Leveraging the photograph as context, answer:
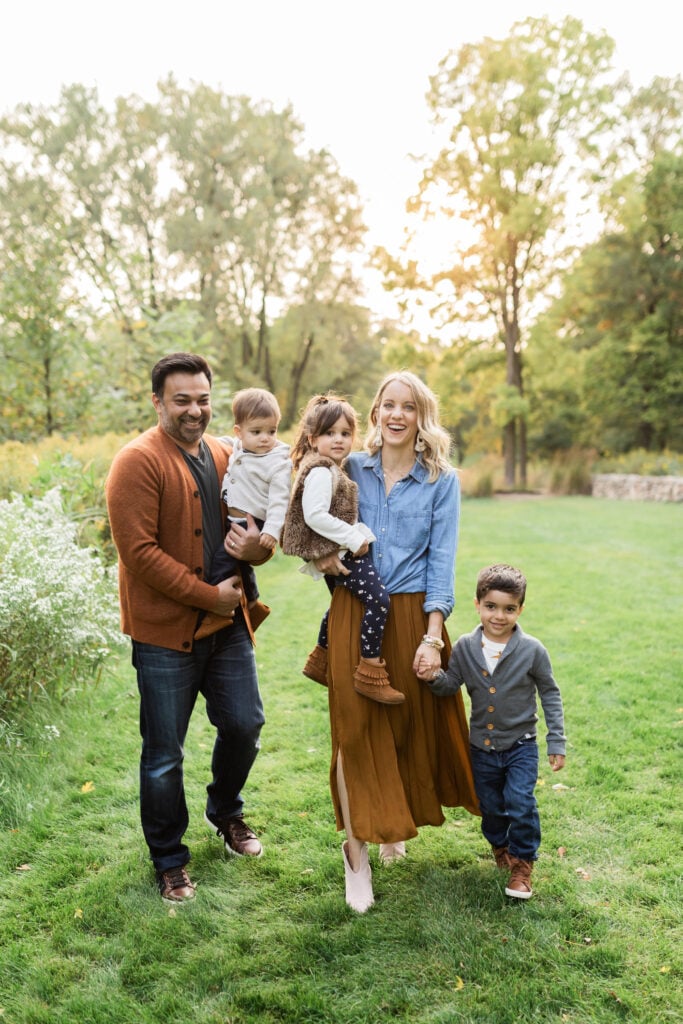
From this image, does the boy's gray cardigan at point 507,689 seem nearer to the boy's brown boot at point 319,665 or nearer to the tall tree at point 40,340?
the boy's brown boot at point 319,665

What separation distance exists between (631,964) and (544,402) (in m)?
32.7

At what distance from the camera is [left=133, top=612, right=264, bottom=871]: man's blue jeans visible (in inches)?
119

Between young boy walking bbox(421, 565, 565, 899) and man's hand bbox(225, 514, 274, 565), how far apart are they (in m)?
0.82

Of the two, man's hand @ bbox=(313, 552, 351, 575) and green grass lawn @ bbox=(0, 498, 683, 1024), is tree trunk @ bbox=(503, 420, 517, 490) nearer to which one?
green grass lawn @ bbox=(0, 498, 683, 1024)

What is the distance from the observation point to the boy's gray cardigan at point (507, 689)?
120 inches

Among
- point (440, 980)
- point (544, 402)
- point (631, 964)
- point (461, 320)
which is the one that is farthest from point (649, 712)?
point (544, 402)

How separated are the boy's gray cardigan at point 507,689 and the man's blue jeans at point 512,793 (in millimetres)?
47

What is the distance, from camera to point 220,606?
296cm

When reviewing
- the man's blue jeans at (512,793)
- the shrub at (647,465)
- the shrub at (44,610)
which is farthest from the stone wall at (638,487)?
the man's blue jeans at (512,793)

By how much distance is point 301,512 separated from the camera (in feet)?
9.78

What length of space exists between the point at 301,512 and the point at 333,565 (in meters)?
0.24

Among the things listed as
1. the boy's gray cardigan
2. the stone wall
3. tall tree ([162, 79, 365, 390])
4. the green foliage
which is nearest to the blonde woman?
the boy's gray cardigan

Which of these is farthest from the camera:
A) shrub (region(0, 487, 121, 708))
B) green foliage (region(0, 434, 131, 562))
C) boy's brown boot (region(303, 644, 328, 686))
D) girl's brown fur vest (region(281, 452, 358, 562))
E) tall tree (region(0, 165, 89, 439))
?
tall tree (region(0, 165, 89, 439))

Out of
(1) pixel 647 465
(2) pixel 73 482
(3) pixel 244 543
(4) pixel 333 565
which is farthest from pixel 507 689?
(1) pixel 647 465
